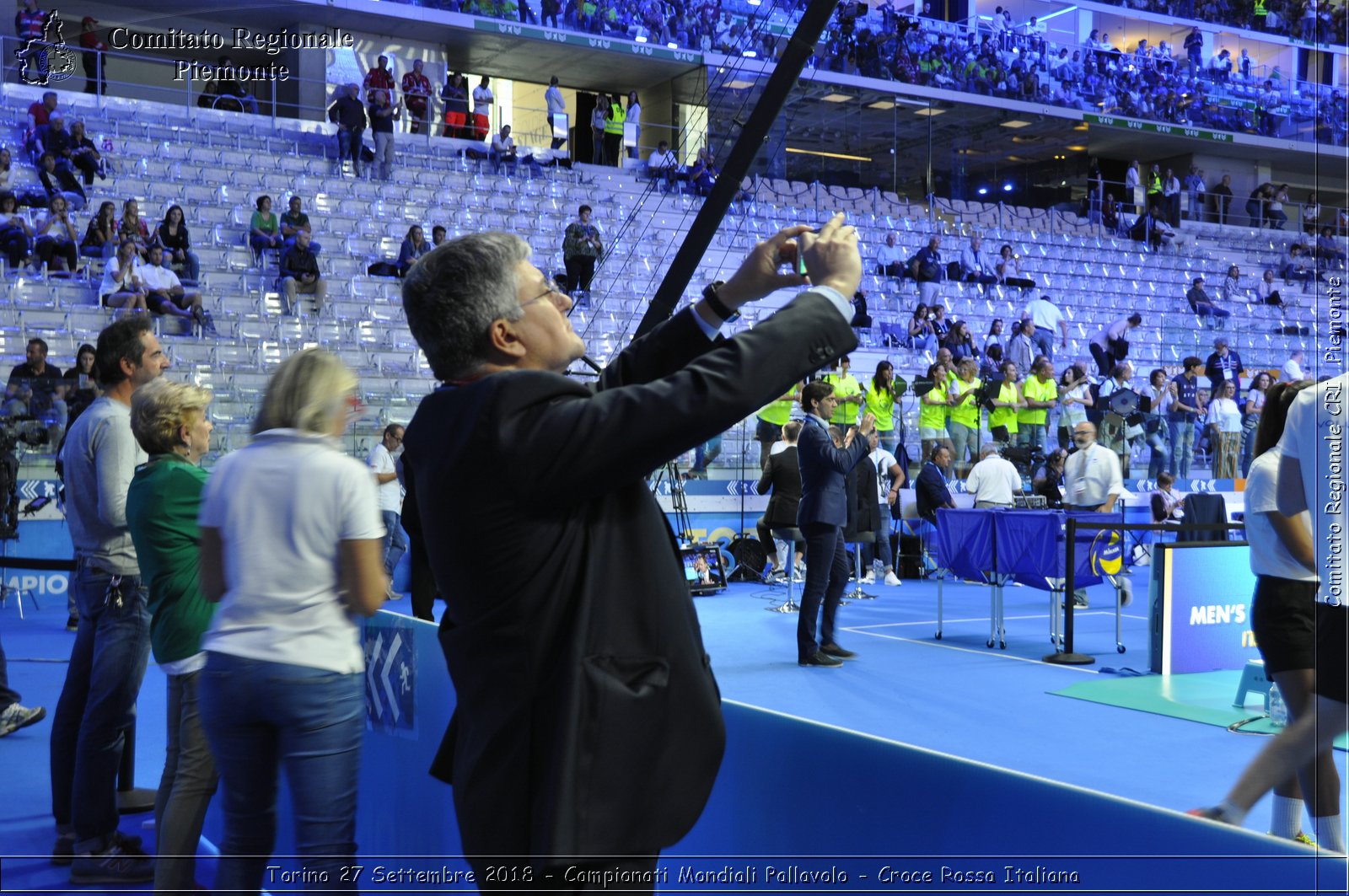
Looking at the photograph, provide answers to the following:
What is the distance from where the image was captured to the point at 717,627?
30.6 feet

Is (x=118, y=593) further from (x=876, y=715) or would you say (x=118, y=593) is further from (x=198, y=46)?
(x=198, y=46)

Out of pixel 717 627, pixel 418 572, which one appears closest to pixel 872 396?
pixel 717 627

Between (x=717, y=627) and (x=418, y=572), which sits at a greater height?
(x=418, y=572)

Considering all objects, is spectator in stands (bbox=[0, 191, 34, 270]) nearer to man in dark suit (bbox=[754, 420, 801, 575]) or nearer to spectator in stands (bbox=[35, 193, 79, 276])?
spectator in stands (bbox=[35, 193, 79, 276])

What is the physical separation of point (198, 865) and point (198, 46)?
19.9m

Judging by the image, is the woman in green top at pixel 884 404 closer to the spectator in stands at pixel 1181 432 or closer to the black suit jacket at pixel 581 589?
the spectator in stands at pixel 1181 432

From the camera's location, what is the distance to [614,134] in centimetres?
2158

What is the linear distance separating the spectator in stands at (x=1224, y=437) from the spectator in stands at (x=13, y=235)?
46.6ft

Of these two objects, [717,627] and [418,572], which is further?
[717,627]

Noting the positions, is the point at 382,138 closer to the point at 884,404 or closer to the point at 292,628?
the point at 884,404

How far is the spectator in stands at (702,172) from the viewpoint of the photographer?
61.8 feet

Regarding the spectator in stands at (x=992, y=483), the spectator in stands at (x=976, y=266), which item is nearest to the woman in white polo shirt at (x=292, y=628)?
the spectator in stands at (x=992, y=483)

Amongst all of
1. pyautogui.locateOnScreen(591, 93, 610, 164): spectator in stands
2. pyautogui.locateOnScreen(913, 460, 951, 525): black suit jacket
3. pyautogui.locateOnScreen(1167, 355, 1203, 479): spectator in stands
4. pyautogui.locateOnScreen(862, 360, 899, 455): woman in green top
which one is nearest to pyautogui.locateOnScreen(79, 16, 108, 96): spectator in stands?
pyautogui.locateOnScreen(591, 93, 610, 164): spectator in stands

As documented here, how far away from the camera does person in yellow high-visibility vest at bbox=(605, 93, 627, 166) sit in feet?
70.4
